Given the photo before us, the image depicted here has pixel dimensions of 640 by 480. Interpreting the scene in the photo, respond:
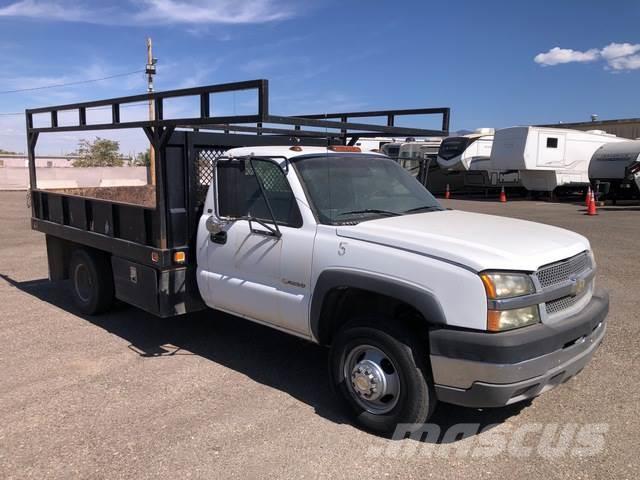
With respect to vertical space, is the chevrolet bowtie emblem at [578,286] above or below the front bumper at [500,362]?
above

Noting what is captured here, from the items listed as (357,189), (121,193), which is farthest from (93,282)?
(357,189)

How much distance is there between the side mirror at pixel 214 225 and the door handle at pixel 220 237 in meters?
0.02

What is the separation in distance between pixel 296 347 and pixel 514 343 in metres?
2.78

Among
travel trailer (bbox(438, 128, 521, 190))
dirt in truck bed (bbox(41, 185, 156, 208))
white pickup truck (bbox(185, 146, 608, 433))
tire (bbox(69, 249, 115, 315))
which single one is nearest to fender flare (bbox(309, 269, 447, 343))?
white pickup truck (bbox(185, 146, 608, 433))

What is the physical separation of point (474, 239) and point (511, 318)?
58 cm

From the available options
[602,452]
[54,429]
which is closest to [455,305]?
[602,452]

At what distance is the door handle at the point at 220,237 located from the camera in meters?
4.80

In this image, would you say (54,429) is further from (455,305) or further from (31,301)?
(31,301)

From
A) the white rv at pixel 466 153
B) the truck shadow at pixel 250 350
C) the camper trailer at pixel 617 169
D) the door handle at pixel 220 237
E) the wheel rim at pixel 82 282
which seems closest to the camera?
the truck shadow at pixel 250 350

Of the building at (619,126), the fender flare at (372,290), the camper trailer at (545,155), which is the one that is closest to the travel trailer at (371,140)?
the fender flare at (372,290)

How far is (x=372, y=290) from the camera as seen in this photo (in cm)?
369

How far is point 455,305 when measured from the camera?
3375mm

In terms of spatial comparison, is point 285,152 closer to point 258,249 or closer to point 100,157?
point 258,249

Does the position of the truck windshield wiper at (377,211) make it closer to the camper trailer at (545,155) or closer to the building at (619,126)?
the camper trailer at (545,155)
